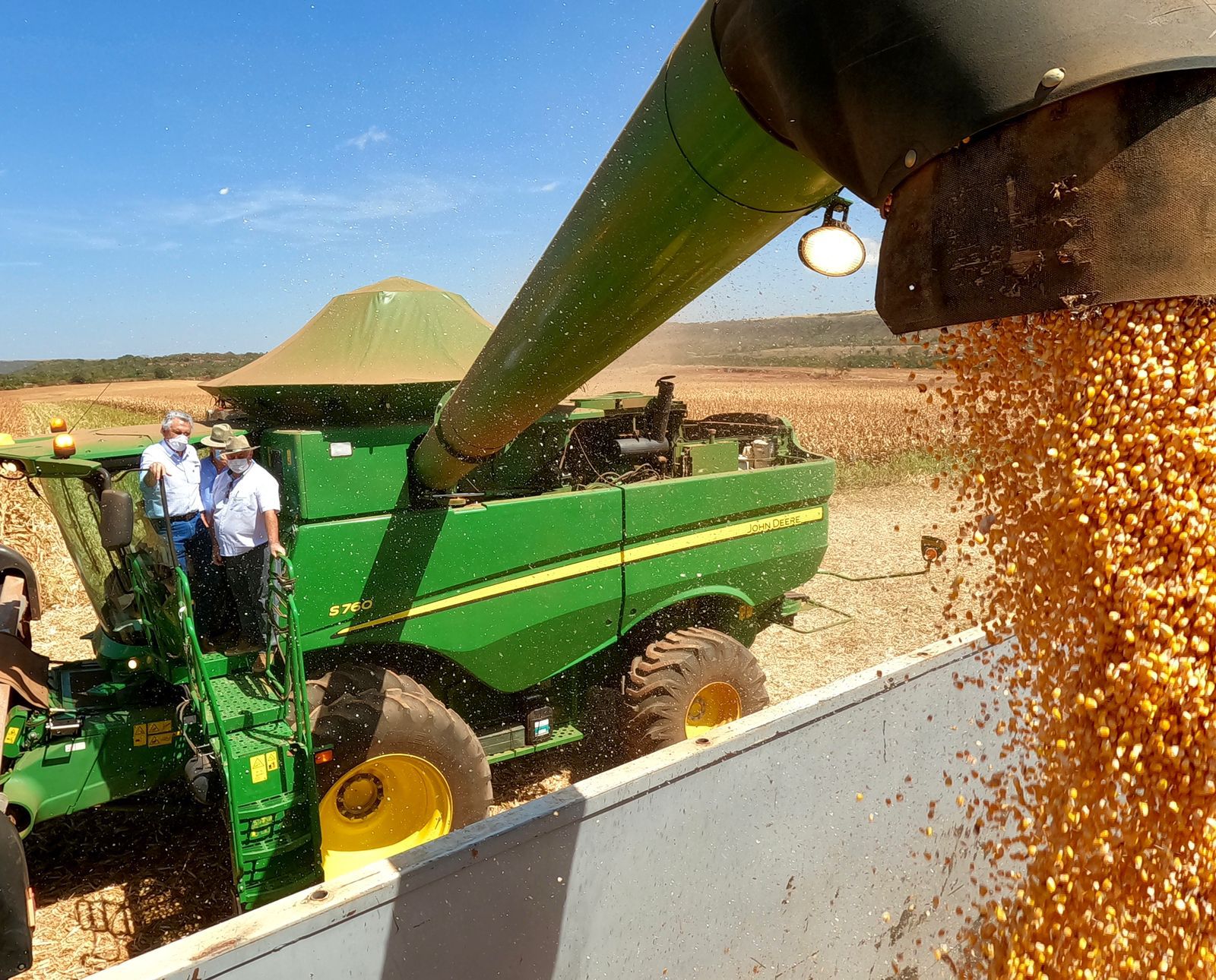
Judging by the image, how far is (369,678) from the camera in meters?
3.82

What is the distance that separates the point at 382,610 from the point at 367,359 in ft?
4.17

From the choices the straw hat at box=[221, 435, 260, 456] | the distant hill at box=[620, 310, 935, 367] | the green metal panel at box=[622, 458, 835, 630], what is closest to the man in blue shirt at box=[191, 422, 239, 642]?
the straw hat at box=[221, 435, 260, 456]

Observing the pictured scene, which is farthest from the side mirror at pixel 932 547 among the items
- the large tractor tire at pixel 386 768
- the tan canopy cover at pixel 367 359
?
the tan canopy cover at pixel 367 359

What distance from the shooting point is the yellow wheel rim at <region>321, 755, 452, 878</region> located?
3.81m

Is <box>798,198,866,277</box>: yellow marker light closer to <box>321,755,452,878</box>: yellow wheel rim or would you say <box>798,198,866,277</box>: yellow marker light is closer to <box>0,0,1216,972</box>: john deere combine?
<box>0,0,1216,972</box>: john deere combine

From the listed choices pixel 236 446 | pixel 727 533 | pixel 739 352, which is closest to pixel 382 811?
pixel 236 446

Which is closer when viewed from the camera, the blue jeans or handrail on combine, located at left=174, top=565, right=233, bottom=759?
handrail on combine, located at left=174, top=565, right=233, bottom=759

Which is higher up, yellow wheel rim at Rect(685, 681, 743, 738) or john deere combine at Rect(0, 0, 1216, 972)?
john deere combine at Rect(0, 0, 1216, 972)

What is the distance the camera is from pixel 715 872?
253 cm

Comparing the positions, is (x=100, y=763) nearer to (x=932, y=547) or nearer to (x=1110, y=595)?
(x=932, y=547)

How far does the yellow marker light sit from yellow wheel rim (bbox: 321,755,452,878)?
2884 millimetres

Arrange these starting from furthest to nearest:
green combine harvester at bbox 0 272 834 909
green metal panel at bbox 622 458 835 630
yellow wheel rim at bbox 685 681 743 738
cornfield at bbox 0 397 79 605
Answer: cornfield at bbox 0 397 79 605 → yellow wheel rim at bbox 685 681 743 738 → green metal panel at bbox 622 458 835 630 → green combine harvester at bbox 0 272 834 909

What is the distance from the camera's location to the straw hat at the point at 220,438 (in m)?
3.85

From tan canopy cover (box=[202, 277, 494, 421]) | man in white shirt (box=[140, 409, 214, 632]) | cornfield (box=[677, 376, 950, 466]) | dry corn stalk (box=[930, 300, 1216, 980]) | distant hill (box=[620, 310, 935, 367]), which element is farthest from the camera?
distant hill (box=[620, 310, 935, 367])
